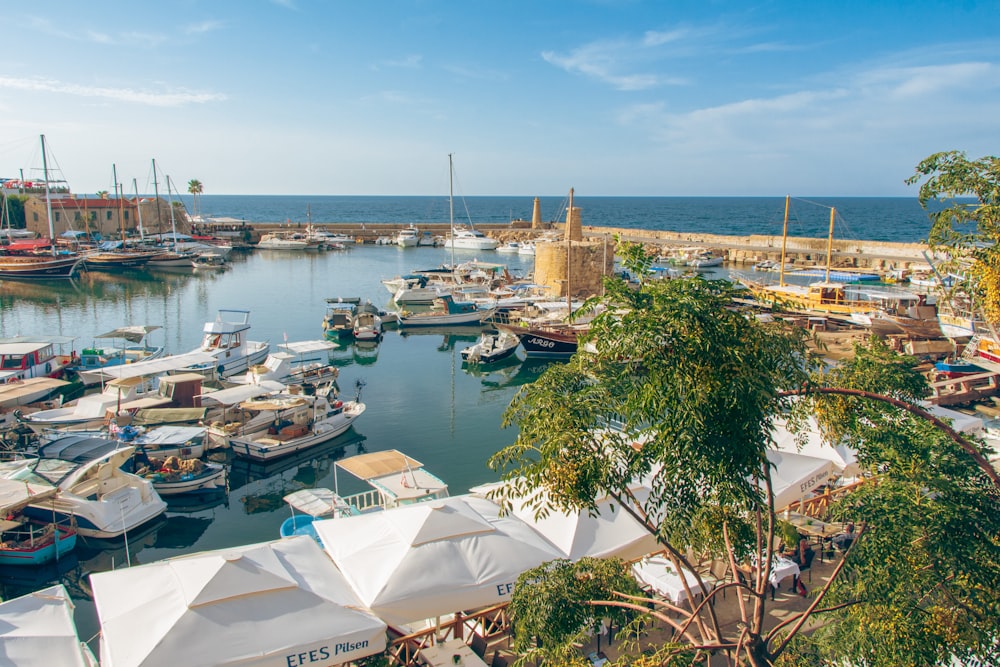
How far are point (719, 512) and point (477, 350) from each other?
28.2 meters

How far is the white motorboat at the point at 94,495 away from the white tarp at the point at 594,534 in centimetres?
978

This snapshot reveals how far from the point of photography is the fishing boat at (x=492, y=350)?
33125mm

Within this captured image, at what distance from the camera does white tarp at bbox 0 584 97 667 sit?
8000mm

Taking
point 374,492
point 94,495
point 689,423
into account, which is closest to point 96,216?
point 94,495

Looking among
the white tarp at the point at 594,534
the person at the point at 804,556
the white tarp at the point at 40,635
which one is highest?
the white tarp at the point at 594,534

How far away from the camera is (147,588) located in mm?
8195

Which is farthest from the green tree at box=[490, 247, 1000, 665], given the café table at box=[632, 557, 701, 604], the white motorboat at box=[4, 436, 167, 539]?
the white motorboat at box=[4, 436, 167, 539]

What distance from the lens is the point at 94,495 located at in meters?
15.5

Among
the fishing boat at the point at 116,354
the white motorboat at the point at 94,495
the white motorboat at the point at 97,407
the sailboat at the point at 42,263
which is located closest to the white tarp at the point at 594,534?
the white motorboat at the point at 94,495

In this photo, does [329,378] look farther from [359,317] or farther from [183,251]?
[183,251]

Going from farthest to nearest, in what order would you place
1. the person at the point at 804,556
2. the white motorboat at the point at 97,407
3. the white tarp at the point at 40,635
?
the white motorboat at the point at 97,407 → the person at the point at 804,556 → the white tarp at the point at 40,635

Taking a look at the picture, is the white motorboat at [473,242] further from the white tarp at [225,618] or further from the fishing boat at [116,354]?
the white tarp at [225,618]

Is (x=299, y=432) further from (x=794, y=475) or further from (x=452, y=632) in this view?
(x=794, y=475)

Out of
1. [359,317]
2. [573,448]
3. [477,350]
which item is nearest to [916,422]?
[573,448]
